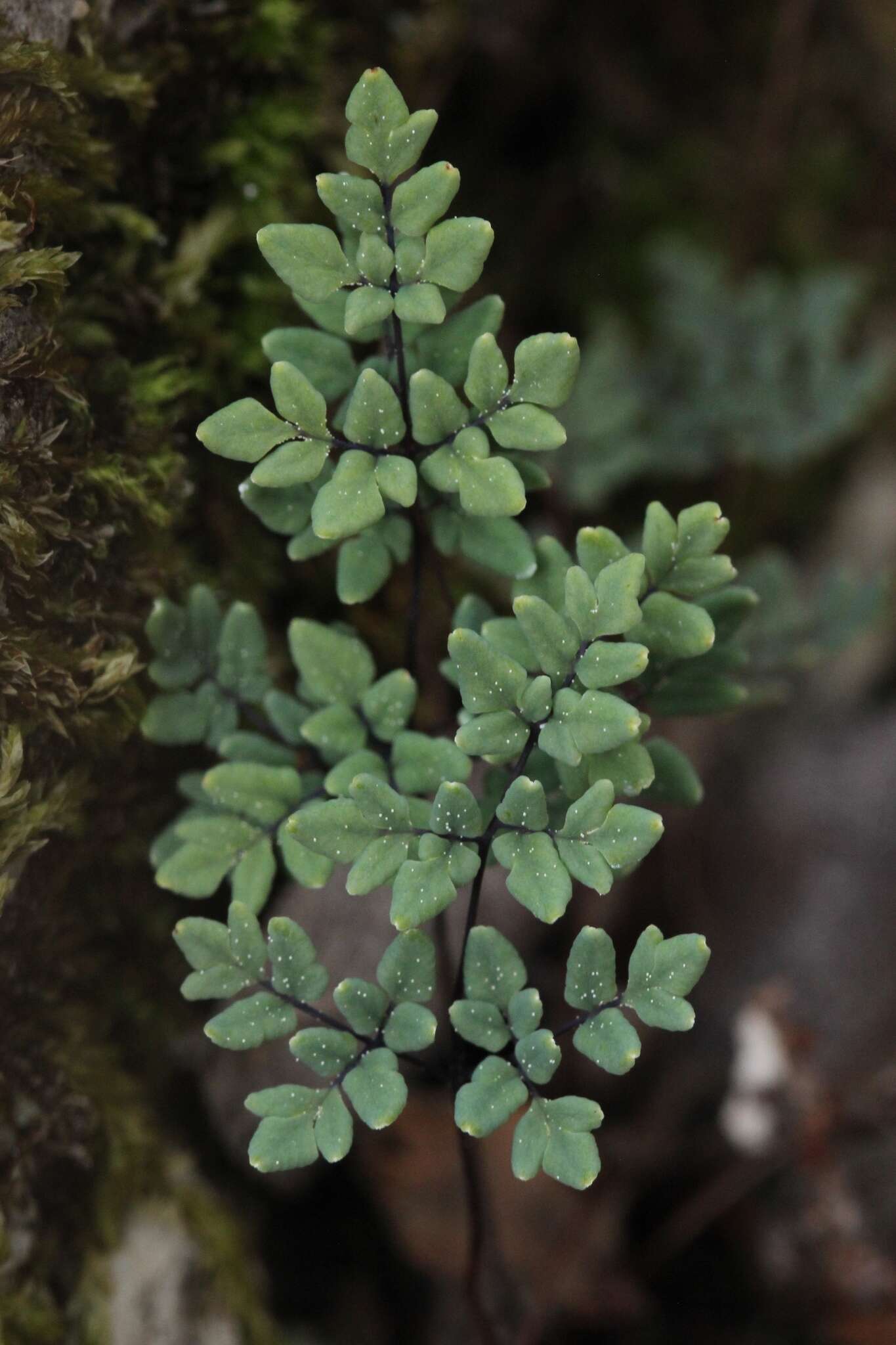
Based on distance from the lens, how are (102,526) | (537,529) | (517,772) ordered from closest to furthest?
1. (517,772)
2. (102,526)
3. (537,529)

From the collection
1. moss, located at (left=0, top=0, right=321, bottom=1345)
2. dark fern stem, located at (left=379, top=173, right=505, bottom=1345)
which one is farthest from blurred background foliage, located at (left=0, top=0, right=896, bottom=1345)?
dark fern stem, located at (left=379, top=173, right=505, bottom=1345)

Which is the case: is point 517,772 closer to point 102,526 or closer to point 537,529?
point 102,526

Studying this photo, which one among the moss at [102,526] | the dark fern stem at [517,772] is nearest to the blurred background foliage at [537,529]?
the moss at [102,526]

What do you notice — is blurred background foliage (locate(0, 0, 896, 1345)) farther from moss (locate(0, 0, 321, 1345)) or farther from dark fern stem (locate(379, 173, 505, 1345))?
dark fern stem (locate(379, 173, 505, 1345))

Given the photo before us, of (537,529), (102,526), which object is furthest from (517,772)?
(537,529)

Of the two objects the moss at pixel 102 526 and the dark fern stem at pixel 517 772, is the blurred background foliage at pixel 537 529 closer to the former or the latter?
the moss at pixel 102 526

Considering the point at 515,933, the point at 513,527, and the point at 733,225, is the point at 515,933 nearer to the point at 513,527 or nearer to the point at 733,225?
the point at 513,527

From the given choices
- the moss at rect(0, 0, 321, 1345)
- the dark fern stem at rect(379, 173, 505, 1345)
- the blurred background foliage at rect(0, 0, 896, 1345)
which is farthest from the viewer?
the blurred background foliage at rect(0, 0, 896, 1345)

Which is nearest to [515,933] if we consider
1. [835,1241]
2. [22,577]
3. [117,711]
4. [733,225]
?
[835,1241]
